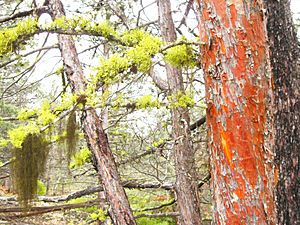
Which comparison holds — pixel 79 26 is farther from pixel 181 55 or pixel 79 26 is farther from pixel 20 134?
pixel 20 134

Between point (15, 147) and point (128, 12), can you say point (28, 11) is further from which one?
point (128, 12)

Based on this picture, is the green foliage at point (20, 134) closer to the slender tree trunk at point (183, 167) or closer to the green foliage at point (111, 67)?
the green foliage at point (111, 67)

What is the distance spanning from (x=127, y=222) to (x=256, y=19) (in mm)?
2438

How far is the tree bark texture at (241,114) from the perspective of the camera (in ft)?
6.00

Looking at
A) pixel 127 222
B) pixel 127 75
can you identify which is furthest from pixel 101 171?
pixel 127 75

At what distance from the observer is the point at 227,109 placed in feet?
6.18

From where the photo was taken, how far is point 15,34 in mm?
2471

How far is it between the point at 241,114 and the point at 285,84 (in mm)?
505

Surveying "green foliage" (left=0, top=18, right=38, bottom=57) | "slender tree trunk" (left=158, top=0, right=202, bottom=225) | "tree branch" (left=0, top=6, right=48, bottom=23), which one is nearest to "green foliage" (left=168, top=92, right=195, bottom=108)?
"slender tree trunk" (left=158, top=0, right=202, bottom=225)

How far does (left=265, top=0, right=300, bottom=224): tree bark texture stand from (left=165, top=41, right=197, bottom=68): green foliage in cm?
51

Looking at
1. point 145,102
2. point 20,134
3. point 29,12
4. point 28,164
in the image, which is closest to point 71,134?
point 28,164

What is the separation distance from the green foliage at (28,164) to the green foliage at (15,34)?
0.64m

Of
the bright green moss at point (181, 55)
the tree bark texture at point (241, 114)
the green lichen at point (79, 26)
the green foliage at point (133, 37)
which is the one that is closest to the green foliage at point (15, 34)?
the green lichen at point (79, 26)

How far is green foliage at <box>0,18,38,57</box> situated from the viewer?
2447mm
